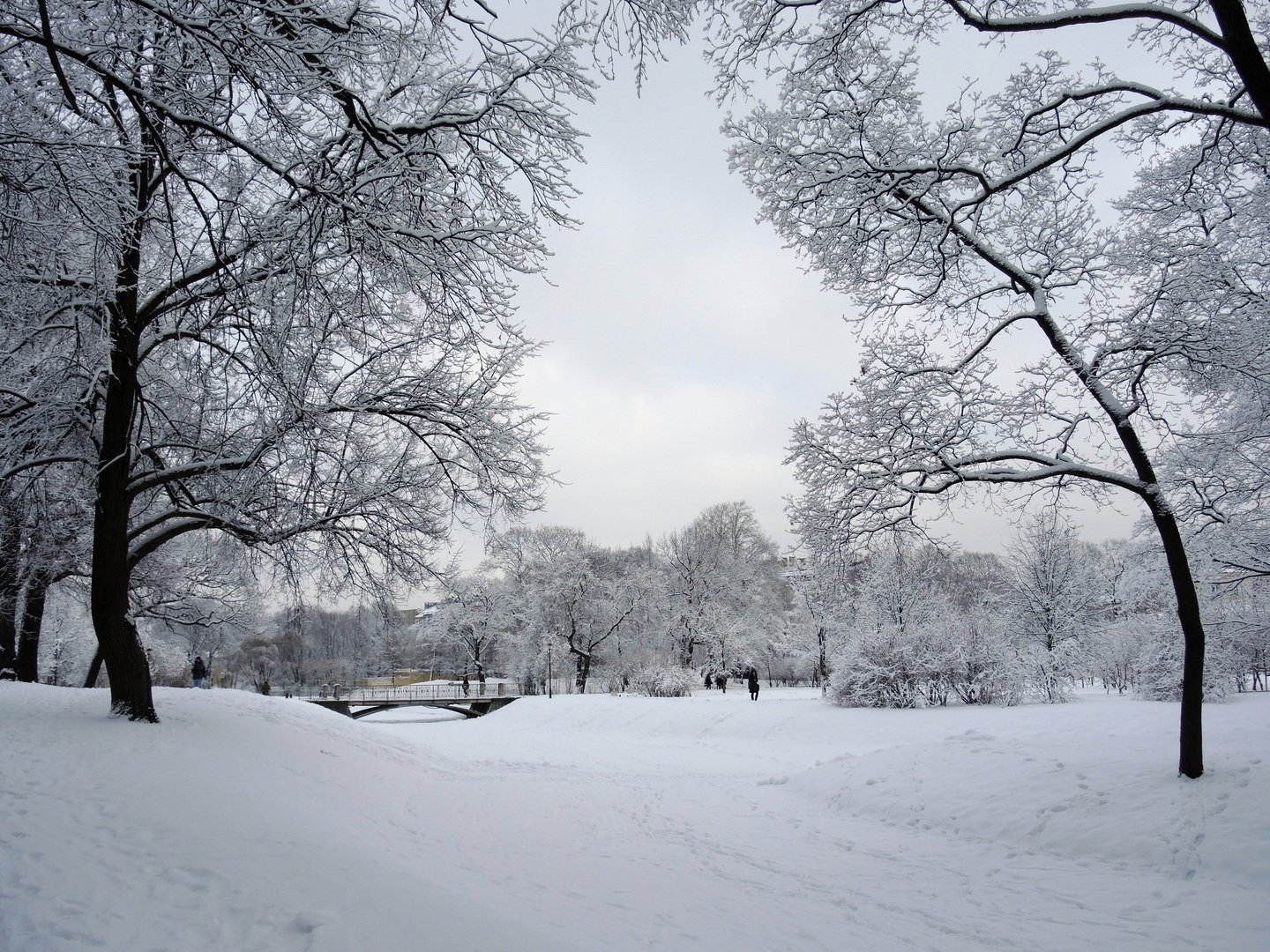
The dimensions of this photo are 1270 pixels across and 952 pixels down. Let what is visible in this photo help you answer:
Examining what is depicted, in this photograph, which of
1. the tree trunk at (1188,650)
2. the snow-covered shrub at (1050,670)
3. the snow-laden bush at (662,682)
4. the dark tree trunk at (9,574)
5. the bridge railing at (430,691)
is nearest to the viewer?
the tree trunk at (1188,650)

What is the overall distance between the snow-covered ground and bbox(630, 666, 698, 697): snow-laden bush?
19816mm

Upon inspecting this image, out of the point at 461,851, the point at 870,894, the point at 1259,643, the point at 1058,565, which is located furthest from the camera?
the point at 1058,565

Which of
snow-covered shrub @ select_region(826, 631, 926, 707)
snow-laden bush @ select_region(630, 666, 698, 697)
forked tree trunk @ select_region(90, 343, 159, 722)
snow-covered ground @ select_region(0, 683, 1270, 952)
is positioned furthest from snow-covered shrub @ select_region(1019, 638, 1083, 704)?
forked tree trunk @ select_region(90, 343, 159, 722)

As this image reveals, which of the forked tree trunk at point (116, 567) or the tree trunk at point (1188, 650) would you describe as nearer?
the tree trunk at point (1188, 650)

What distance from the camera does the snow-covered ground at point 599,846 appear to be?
3.99 metres

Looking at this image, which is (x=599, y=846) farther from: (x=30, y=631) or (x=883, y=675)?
(x=30, y=631)

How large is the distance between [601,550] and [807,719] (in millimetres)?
26885

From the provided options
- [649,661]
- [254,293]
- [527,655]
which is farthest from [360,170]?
[527,655]

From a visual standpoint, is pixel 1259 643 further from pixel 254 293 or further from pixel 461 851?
pixel 254 293

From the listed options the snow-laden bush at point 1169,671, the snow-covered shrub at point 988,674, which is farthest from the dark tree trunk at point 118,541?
the snow-laden bush at point 1169,671

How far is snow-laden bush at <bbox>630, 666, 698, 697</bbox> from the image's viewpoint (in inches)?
1268

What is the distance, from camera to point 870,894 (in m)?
6.03

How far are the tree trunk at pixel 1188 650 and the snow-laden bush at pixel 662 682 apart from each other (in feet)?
83.4

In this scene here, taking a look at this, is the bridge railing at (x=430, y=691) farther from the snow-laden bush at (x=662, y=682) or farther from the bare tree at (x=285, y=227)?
the bare tree at (x=285, y=227)
